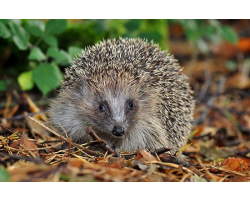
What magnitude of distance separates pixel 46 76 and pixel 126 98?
100 cm

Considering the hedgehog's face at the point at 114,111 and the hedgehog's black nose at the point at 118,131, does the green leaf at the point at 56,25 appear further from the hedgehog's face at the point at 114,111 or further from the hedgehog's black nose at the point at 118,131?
the hedgehog's black nose at the point at 118,131

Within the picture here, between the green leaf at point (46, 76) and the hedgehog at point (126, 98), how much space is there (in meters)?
0.17

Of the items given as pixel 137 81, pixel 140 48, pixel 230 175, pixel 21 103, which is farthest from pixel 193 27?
pixel 230 175

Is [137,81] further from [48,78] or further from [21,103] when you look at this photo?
[21,103]

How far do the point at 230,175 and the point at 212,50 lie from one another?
616 centimetres

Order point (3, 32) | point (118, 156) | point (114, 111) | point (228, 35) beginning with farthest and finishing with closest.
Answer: point (228, 35) < point (3, 32) < point (114, 111) < point (118, 156)

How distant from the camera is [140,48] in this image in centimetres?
391

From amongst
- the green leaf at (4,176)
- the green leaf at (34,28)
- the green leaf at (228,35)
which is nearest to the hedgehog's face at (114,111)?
the green leaf at (34,28)

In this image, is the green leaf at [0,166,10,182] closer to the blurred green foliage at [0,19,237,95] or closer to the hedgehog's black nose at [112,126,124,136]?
the hedgehog's black nose at [112,126,124,136]

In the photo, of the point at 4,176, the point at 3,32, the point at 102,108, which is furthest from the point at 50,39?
the point at 4,176

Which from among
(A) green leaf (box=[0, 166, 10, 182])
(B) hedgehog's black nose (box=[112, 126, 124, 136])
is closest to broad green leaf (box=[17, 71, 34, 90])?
(B) hedgehog's black nose (box=[112, 126, 124, 136])

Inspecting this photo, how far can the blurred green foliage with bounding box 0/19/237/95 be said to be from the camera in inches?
160

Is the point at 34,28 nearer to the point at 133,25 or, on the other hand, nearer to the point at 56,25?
the point at 56,25

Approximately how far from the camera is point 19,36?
4.09 meters
